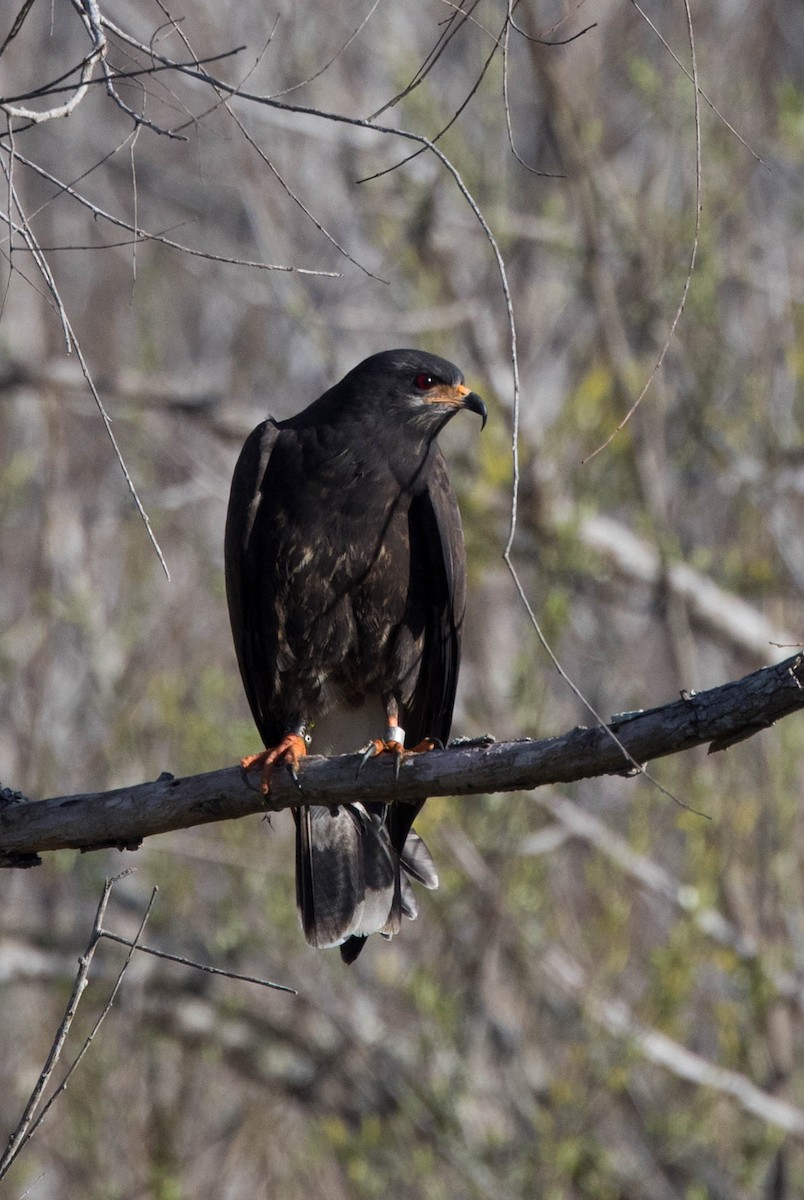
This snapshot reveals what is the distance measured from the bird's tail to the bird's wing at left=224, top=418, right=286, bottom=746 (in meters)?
0.52

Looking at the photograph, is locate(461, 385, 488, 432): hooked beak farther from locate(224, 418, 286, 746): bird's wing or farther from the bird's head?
locate(224, 418, 286, 746): bird's wing

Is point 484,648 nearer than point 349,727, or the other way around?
point 349,727

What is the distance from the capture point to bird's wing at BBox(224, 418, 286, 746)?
4.99m

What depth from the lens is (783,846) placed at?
7.27 meters

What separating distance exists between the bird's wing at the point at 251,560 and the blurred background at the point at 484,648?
6.71 ft

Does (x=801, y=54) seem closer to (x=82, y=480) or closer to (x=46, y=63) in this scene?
(x=46, y=63)

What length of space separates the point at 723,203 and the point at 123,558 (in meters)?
4.38

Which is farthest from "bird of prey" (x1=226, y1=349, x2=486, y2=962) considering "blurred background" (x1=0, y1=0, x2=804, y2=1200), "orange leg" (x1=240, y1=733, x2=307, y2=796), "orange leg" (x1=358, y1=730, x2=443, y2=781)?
"blurred background" (x1=0, y1=0, x2=804, y2=1200)


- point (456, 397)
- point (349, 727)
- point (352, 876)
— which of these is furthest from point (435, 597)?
point (352, 876)

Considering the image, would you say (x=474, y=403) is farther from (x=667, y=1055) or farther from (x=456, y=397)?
(x=667, y=1055)

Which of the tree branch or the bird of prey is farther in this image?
the bird of prey

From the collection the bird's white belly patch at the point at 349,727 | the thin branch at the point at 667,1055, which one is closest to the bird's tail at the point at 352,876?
the bird's white belly patch at the point at 349,727

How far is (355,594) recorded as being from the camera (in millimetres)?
4898

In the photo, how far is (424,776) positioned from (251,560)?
5.39ft
